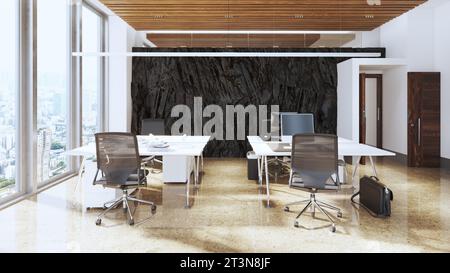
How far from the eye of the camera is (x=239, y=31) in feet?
30.9

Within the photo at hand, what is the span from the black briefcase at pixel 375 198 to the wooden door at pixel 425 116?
166 inches

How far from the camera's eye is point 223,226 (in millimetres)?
4254

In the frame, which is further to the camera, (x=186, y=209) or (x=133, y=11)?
(x=133, y=11)

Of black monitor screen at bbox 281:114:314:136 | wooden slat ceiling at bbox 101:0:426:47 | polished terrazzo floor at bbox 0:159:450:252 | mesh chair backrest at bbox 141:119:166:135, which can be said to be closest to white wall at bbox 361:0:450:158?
wooden slat ceiling at bbox 101:0:426:47

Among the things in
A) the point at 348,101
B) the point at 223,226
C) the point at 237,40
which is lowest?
the point at 223,226

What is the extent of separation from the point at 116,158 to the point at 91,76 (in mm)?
4631

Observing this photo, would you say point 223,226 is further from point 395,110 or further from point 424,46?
point 395,110

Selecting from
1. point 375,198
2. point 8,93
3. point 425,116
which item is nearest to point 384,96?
point 425,116

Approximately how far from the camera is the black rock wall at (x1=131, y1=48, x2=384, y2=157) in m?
9.95

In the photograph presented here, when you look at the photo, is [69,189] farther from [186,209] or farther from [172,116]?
[172,116]

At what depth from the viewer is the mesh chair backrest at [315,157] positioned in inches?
166

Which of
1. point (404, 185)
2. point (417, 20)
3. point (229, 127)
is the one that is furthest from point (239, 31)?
point (404, 185)
